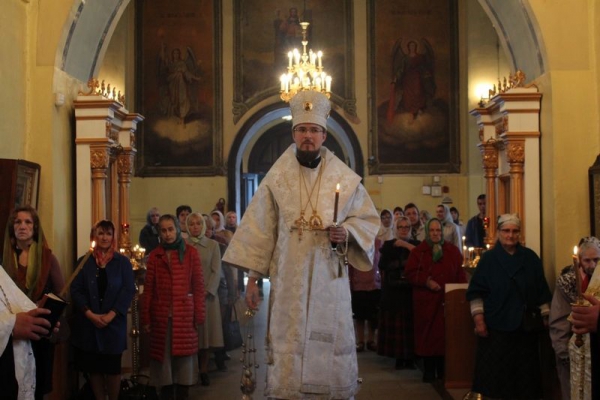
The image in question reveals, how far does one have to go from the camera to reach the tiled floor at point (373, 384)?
8336 millimetres

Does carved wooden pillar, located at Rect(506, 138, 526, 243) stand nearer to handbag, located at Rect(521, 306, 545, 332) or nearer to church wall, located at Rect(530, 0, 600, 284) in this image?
church wall, located at Rect(530, 0, 600, 284)

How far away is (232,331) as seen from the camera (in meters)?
10.2

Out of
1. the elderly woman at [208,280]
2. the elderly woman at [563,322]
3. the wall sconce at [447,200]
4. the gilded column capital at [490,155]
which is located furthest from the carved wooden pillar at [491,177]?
the wall sconce at [447,200]

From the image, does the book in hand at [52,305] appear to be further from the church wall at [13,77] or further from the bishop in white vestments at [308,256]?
the church wall at [13,77]

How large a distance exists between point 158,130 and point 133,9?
262 cm

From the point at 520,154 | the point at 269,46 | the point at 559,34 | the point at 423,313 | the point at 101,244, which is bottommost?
the point at 423,313

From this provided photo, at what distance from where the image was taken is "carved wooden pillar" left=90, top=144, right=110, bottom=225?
800cm

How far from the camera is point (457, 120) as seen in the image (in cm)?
1839

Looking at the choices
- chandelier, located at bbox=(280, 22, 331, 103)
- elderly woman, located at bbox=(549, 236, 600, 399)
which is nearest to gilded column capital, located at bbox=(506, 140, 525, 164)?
elderly woman, located at bbox=(549, 236, 600, 399)

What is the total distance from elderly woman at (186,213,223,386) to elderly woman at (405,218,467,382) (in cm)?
196

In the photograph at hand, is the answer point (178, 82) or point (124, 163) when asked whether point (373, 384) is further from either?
point (178, 82)

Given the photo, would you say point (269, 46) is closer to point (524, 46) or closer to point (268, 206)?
point (524, 46)

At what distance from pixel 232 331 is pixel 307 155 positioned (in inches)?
204

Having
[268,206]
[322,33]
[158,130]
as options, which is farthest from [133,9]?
[268,206]
